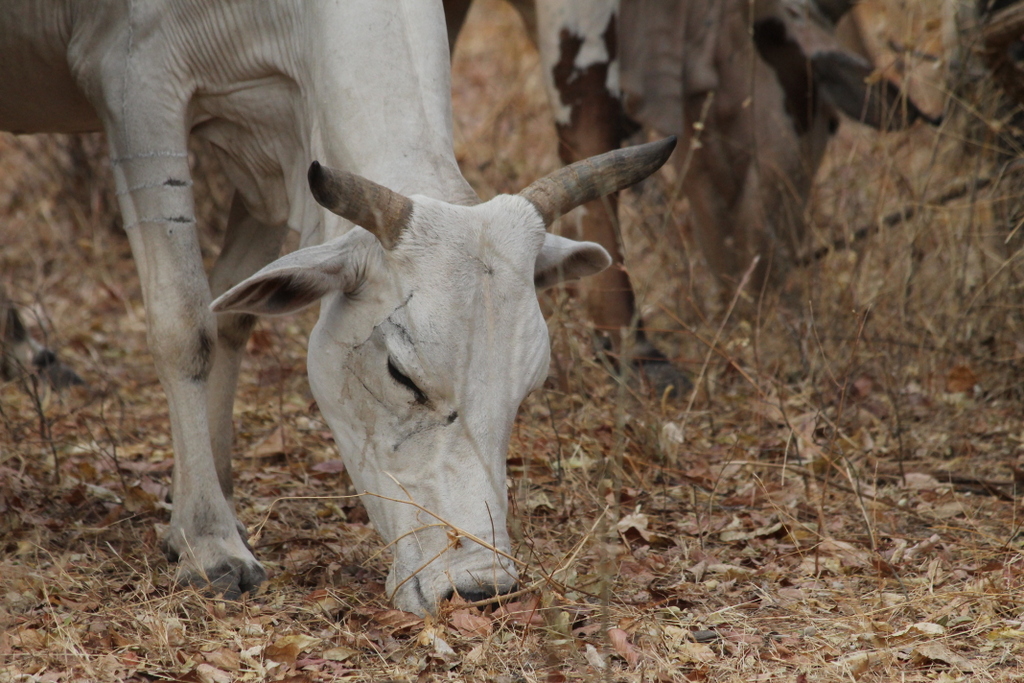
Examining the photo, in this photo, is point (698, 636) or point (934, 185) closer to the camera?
point (698, 636)

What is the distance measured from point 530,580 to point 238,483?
183 cm

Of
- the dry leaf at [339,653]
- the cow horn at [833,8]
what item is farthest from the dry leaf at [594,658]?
the cow horn at [833,8]

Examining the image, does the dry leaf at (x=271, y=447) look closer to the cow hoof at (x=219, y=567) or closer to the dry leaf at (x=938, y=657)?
the cow hoof at (x=219, y=567)

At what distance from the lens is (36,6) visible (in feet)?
12.5

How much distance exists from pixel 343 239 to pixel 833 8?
463 cm

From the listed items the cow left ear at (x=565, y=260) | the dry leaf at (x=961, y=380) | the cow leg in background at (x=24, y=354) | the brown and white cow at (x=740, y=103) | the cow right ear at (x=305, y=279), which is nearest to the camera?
the cow right ear at (x=305, y=279)

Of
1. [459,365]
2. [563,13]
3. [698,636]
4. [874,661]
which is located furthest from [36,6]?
[874,661]

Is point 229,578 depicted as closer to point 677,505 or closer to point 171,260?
point 171,260

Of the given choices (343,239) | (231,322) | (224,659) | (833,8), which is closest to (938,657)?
(224,659)

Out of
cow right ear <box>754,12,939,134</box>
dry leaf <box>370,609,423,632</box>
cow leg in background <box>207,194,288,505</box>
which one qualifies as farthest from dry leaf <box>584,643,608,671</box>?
cow right ear <box>754,12,939,134</box>

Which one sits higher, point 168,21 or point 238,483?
point 168,21

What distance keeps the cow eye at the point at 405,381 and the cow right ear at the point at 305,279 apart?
27cm

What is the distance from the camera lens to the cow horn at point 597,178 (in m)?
3.14

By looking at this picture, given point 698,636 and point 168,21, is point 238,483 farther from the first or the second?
point 698,636
